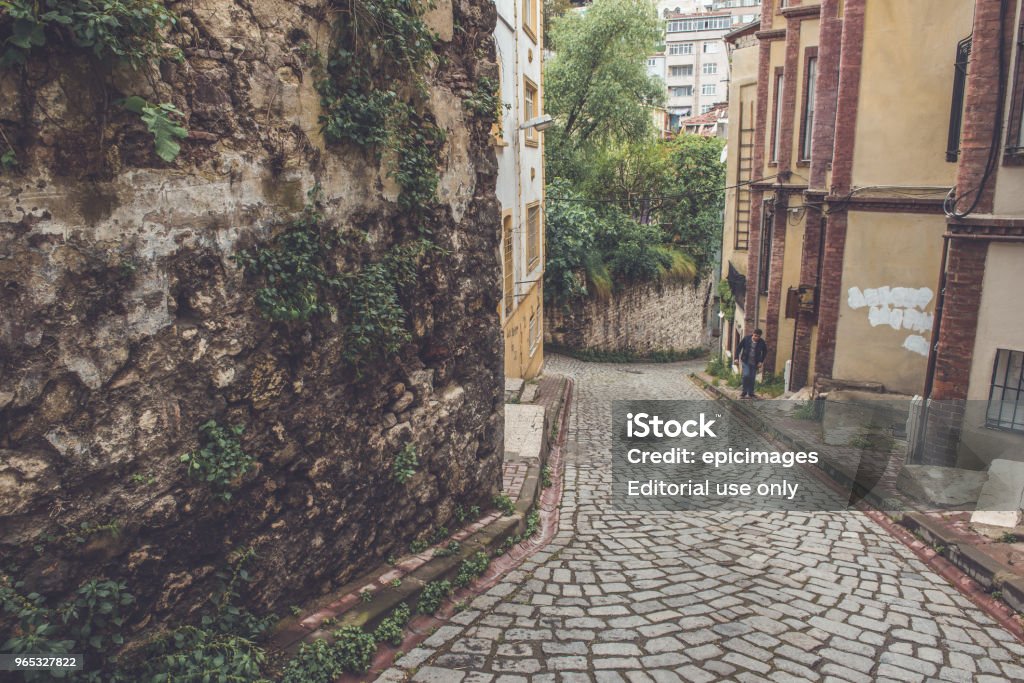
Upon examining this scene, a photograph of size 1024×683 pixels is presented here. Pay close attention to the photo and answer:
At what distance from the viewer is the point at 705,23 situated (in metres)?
66.9

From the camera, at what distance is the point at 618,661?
5.32m

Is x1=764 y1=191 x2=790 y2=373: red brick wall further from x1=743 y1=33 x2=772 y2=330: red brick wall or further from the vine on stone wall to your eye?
the vine on stone wall

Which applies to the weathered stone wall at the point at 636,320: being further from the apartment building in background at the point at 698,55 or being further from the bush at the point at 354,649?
the apartment building in background at the point at 698,55

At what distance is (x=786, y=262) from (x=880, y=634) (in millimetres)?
14354

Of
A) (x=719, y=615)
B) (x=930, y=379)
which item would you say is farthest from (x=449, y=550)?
(x=930, y=379)

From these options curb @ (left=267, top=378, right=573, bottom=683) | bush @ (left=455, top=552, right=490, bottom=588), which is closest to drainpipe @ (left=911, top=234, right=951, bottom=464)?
curb @ (left=267, top=378, right=573, bottom=683)

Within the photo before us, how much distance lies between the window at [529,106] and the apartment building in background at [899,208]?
21.4ft

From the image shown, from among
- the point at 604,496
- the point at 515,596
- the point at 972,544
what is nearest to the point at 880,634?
the point at 972,544

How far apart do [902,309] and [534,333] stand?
10177 mm

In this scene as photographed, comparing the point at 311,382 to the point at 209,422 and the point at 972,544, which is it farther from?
the point at 972,544

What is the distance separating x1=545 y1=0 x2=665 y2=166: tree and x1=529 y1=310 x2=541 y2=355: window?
10425 mm

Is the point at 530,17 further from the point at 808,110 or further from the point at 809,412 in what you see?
the point at 809,412

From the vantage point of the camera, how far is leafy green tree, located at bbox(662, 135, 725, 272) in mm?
33406

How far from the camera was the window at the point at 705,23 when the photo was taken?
66.8 m
